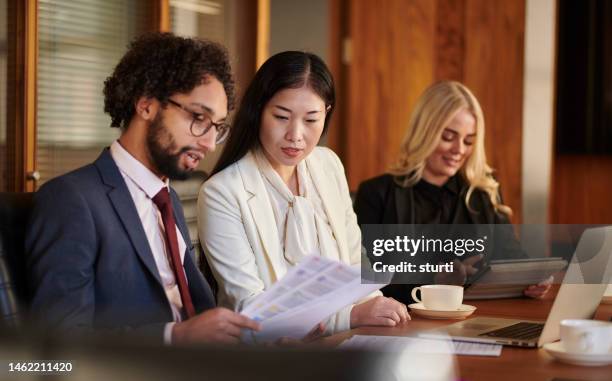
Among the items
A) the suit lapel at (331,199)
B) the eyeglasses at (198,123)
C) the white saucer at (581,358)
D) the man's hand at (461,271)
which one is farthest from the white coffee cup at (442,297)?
the eyeglasses at (198,123)

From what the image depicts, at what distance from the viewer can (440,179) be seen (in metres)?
3.26

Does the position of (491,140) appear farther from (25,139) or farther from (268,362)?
(268,362)

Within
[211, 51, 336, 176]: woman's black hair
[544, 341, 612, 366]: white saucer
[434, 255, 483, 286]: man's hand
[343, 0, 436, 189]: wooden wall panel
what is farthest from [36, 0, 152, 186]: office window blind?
[343, 0, 436, 189]: wooden wall panel

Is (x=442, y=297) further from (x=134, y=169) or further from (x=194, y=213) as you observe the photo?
Result: (x=194, y=213)

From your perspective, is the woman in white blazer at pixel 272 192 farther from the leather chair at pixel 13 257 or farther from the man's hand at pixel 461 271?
the leather chair at pixel 13 257

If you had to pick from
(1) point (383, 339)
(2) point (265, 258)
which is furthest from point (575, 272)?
(2) point (265, 258)

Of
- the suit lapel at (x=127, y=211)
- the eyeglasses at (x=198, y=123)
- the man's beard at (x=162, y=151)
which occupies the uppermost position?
the eyeglasses at (x=198, y=123)

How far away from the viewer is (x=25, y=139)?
2.78m

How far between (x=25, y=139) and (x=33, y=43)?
31cm

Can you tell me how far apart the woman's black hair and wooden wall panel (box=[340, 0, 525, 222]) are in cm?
296

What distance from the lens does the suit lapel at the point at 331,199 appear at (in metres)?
2.38

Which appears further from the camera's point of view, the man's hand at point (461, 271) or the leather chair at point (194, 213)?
the man's hand at point (461, 271)

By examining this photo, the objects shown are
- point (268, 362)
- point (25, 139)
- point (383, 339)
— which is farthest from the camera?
point (25, 139)

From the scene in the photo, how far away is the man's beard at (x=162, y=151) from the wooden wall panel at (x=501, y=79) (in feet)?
11.7
